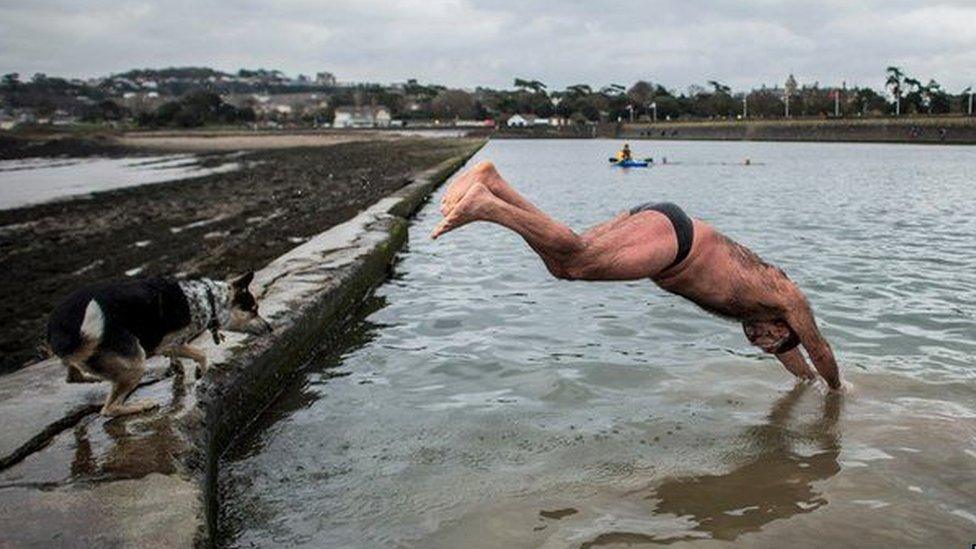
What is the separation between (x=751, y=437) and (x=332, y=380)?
3221mm

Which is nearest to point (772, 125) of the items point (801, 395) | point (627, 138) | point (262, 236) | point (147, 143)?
point (627, 138)

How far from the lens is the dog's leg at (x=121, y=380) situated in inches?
177

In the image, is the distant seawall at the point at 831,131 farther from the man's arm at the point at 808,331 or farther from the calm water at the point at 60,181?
the man's arm at the point at 808,331

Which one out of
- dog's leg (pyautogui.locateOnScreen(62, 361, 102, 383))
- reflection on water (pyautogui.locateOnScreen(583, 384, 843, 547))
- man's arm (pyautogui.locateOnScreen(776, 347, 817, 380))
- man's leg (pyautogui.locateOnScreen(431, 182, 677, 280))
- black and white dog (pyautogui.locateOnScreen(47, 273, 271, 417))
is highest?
man's leg (pyautogui.locateOnScreen(431, 182, 677, 280))

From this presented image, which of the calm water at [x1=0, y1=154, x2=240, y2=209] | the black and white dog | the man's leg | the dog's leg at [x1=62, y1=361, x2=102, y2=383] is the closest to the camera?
the man's leg

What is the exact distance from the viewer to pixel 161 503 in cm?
345

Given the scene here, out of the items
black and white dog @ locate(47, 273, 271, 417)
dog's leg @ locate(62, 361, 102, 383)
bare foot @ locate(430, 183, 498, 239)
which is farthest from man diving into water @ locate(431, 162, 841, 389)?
dog's leg @ locate(62, 361, 102, 383)

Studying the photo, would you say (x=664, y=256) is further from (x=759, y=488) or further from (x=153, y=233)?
(x=153, y=233)

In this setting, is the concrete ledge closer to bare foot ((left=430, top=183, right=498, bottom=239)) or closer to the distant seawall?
bare foot ((left=430, top=183, right=498, bottom=239))

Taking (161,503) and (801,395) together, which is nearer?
(161,503)

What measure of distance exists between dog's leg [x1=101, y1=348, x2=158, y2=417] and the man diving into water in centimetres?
196

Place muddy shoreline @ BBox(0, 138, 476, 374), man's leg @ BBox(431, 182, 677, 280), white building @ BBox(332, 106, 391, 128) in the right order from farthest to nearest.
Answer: white building @ BBox(332, 106, 391, 128)
muddy shoreline @ BBox(0, 138, 476, 374)
man's leg @ BBox(431, 182, 677, 280)

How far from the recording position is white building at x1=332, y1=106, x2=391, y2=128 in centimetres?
17512

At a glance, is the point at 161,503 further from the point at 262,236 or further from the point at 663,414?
the point at 262,236
